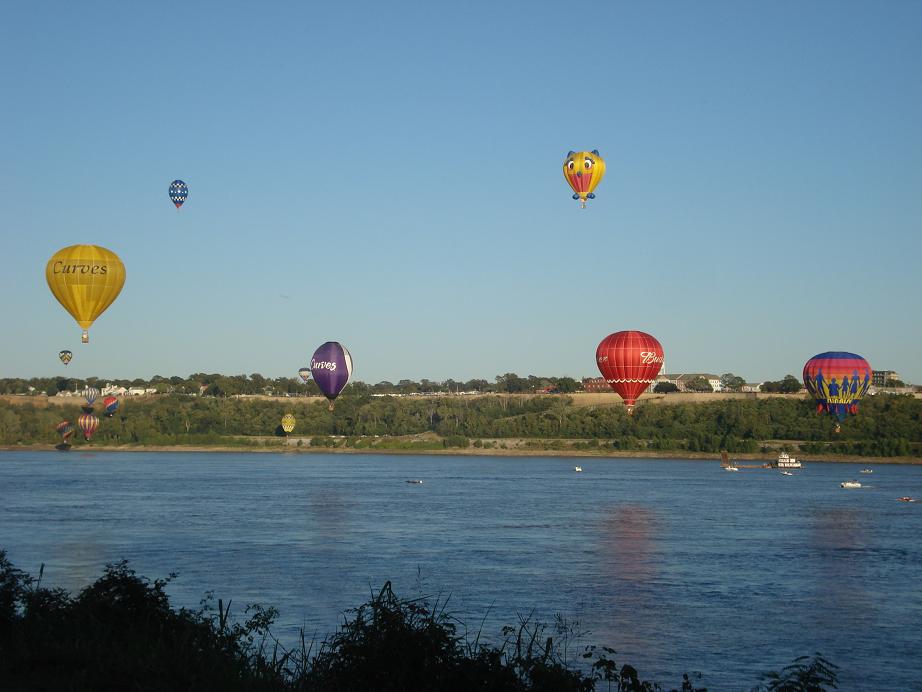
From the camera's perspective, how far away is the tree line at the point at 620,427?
502ft

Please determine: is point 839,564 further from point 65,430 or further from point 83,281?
point 65,430

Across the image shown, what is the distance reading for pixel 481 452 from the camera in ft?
589

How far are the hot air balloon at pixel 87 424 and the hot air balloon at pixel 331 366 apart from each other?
8399 centimetres

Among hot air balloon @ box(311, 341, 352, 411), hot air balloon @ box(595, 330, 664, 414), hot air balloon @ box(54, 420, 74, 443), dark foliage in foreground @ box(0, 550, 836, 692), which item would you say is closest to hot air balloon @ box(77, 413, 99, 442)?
hot air balloon @ box(54, 420, 74, 443)

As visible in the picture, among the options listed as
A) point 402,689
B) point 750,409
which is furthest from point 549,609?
point 750,409

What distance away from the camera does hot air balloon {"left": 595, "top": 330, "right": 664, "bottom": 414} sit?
321ft

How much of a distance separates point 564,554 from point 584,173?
138 ft

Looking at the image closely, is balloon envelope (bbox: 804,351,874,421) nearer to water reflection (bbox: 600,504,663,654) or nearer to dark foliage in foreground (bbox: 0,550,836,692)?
water reflection (bbox: 600,504,663,654)

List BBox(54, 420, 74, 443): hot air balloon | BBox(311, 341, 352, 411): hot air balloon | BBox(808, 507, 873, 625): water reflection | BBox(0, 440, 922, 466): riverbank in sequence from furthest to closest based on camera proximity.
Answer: BBox(54, 420, 74, 443): hot air balloon < BBox(0, 440, 922, 466): riverbank < BBox(311, 341, 352, 411): hot air balloon < BBox(808, 507, 873, 625): water reflection

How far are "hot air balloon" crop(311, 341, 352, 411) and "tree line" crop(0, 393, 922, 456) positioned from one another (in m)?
60.3

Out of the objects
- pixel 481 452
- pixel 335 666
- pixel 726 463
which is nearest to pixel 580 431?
pixel 481 452

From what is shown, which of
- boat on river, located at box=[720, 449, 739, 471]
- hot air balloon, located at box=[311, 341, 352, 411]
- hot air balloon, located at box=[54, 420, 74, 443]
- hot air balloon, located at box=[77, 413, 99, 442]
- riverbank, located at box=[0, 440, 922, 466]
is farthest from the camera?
hot air balloon, located at box=[54, 420, 74, 443]

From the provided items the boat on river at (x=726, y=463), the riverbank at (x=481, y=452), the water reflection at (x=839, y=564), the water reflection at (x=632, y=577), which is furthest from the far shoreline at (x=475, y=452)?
the water reflection at (x=632, y=577)

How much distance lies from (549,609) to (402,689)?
22.9 metres
